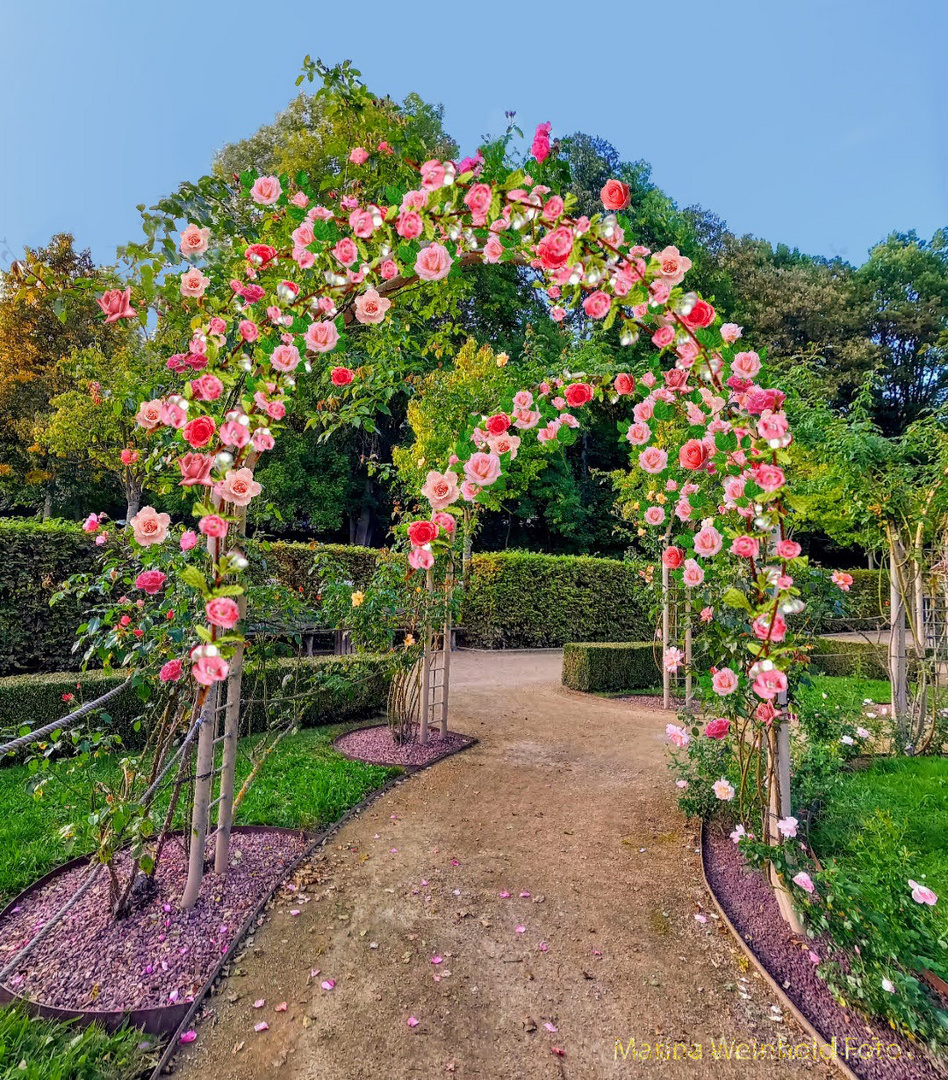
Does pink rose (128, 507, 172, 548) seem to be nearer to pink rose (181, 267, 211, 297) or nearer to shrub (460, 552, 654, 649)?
pink rose (181, 267, 211, 297)

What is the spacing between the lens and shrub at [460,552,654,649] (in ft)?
35.6

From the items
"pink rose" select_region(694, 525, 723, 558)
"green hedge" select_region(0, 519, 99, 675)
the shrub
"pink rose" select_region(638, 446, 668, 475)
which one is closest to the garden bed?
"pink rose" select_region(694, 525, 723, 558)

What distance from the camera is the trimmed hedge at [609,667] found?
762cm

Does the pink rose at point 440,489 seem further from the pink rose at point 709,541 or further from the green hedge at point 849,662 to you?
the green hedge at point 849,662

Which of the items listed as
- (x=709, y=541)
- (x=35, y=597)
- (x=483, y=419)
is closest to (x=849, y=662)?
(x=709, y=541)

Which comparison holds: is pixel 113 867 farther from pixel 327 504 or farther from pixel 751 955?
pixel 327 504

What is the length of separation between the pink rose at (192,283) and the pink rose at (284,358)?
1.37 feet

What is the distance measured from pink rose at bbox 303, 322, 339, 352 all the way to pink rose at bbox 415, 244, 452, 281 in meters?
0.36

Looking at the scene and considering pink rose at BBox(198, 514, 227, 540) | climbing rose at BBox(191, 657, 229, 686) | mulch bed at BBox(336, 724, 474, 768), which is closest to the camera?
climbing rose at BBox(191, 657, 229, 686)

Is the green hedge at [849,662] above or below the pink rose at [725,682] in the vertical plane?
below

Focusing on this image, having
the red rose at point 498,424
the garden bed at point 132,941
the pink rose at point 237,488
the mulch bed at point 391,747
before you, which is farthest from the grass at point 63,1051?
the mulch bed at point 391,747

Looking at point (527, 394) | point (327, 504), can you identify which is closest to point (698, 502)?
point (527, 394)

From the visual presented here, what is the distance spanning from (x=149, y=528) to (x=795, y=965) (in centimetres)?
283

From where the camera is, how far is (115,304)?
6.64 feet
